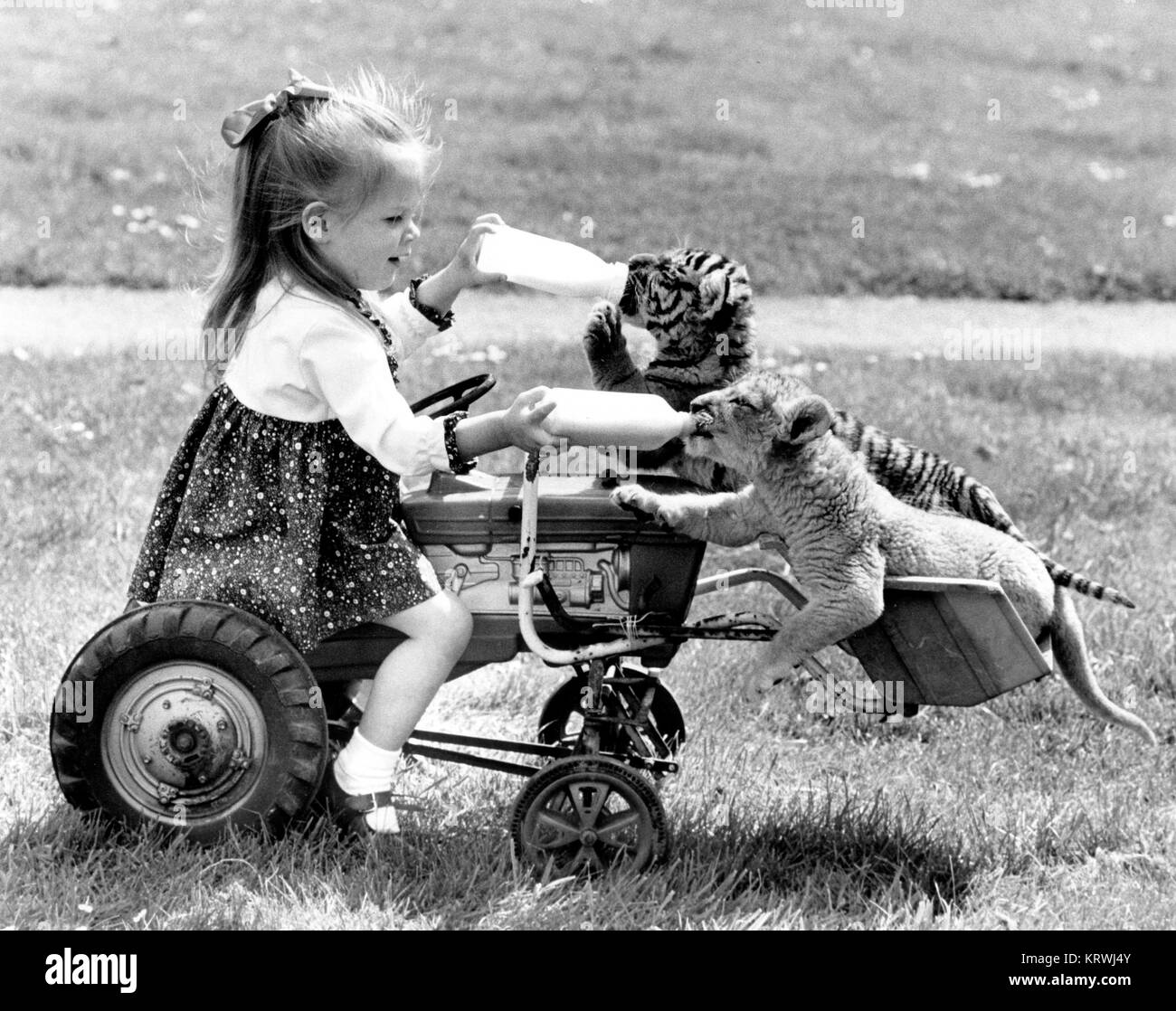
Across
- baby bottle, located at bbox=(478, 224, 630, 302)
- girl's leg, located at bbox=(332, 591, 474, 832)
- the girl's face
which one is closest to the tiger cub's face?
baby bottle, located at bbox=(478, 224, 630, 302)

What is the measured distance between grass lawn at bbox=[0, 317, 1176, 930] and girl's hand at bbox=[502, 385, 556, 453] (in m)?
0.93

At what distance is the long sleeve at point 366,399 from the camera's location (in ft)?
10.1

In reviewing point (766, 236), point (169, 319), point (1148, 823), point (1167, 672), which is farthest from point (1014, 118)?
point (1148, 823)

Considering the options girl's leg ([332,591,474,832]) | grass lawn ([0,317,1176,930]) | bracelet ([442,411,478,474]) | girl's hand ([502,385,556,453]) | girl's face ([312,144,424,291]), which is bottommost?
grass lawn ([0,317,1176,930])

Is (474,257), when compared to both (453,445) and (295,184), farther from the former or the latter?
(453,445)

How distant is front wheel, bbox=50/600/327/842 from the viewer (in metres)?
3.16

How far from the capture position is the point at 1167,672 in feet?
14.7

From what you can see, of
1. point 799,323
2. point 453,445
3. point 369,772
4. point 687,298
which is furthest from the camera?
point 799,323

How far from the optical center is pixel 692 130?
11266 mm

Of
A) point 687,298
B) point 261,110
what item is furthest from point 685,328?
Answer: point 261,110

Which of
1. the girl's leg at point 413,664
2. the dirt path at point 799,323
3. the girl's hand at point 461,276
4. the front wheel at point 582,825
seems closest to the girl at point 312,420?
the girl's leg at point 413,664

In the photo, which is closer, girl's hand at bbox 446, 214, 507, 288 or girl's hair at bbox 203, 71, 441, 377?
girl's hair at bbox 203, 71, 441, 377

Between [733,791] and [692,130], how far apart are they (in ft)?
26.8

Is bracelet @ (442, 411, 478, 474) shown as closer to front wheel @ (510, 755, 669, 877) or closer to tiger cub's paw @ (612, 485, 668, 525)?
tiger cub's paw @ (612, 485, 668, 525)
